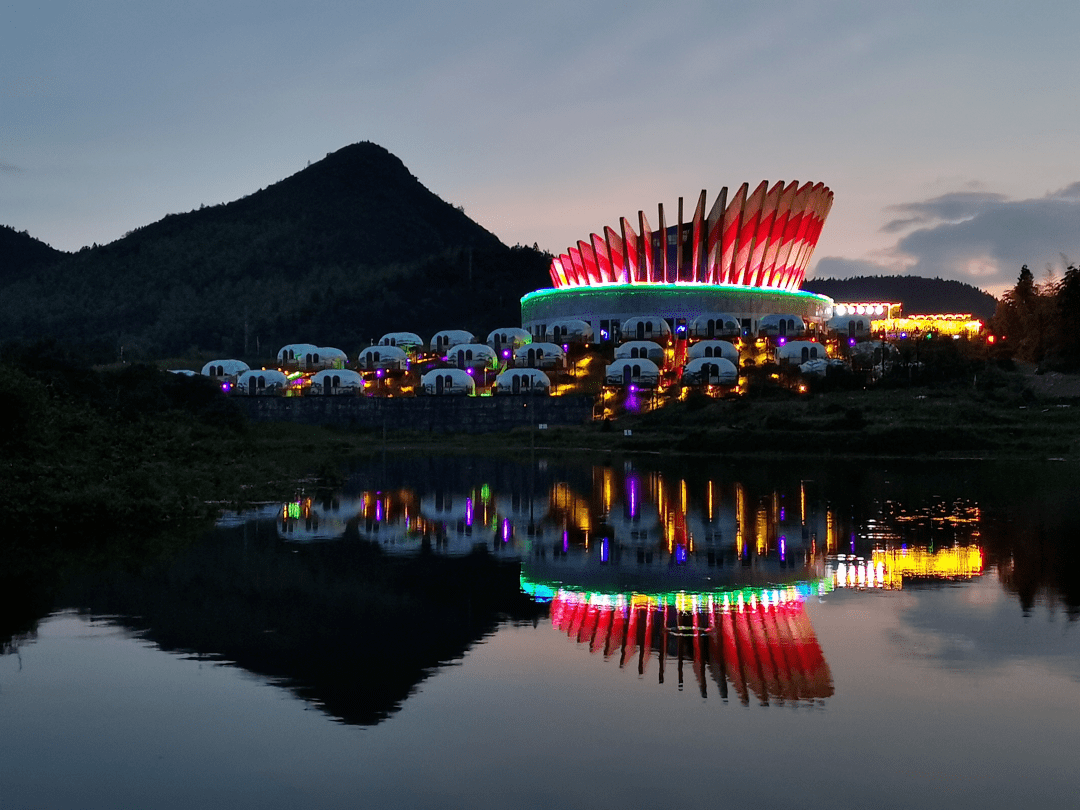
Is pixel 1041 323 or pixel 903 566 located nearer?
pixel 903 566

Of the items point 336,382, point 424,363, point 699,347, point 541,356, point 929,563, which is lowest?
point 929,563

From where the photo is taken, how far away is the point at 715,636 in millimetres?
12188

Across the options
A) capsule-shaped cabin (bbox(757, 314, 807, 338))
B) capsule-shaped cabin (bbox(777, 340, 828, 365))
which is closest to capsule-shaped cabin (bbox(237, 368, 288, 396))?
capsule-shaped cabin (bbox(777, 340, 828, 365))

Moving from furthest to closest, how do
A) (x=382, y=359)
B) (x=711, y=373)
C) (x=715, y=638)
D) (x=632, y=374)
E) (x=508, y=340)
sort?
1. (x=508, y=340)
2. (x=382, y=359)
3. (x=632, y=374)
4. (x=711, y=373)
5. (x=715, y=638)

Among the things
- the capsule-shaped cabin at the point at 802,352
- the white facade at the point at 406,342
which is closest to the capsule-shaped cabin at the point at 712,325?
the capsule-shaped cabin at the point at 802,352

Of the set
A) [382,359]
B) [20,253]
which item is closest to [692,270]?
[382,359]

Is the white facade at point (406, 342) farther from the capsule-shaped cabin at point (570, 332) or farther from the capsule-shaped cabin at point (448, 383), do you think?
the capsule-shaped cabin at point (448, 383)

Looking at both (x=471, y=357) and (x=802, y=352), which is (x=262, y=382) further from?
(x=802, y=352)

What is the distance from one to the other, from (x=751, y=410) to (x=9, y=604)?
4262 cm

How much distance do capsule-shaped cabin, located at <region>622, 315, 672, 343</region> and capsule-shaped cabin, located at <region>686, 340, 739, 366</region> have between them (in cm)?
487

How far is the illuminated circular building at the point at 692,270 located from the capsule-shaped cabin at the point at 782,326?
1419 millimetres

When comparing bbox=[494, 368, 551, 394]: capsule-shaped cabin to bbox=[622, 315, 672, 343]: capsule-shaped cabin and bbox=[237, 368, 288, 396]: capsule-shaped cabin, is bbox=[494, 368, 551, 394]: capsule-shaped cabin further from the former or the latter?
bbox=[237, 368, 288, 396]: capsule-shaped cabin

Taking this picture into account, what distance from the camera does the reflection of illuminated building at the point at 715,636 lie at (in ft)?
34.4

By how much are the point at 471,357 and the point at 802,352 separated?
66.8ft
